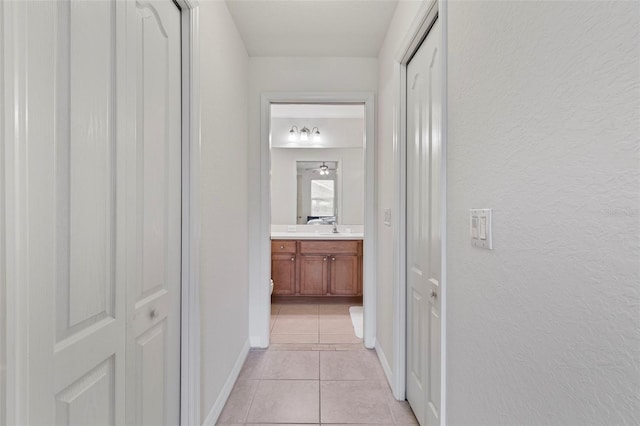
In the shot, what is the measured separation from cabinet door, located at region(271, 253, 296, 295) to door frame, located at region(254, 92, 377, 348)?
1215mm

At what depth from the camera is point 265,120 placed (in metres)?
2.78

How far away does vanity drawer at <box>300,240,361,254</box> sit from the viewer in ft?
13.2

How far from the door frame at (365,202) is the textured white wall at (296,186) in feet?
5.50

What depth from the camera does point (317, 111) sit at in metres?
4.15

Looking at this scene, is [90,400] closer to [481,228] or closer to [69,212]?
[69,212]

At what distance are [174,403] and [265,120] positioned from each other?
2.09m

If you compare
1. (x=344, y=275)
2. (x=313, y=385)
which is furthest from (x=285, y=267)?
(x=313, y=385)

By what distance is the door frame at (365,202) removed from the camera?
2760 mm

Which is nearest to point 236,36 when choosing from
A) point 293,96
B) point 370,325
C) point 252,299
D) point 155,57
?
point 293,96

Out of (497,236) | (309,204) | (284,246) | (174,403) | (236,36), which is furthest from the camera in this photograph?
(309,204)

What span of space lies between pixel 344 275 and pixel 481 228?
3.13 metres

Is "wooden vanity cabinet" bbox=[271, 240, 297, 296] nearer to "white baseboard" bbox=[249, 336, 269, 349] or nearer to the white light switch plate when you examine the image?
"white baseboard" bbox=[249, 336, 269, 349]

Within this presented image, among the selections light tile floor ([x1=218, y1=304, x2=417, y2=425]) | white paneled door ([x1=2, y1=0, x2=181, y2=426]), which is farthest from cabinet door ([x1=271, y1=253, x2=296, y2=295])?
white paneled door ([x1=2, y1=0, x2=181, y2=426])

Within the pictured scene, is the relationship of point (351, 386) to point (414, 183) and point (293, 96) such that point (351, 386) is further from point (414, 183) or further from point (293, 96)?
point (293, 96)
